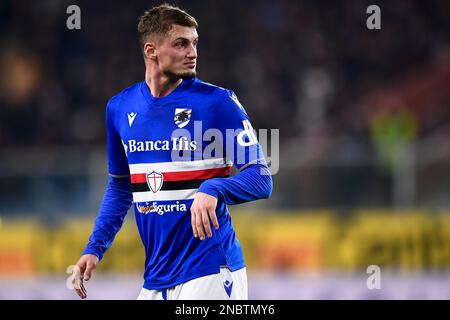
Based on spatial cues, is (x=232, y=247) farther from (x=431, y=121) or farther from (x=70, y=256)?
(x=431, y=121)

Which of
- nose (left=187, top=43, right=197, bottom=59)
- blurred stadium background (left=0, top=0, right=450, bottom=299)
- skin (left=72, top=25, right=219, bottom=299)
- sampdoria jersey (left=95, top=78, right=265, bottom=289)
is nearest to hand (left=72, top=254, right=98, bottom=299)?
skin (left=72, top=25, right=219, bottom=299)

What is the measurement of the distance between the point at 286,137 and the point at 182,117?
9.85 meters

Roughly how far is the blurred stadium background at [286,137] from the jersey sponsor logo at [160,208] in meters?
5.47

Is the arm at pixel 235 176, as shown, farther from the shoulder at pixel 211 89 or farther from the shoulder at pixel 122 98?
the shoulder at pixel 122 98

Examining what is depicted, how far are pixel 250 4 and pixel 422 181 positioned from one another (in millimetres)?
7524

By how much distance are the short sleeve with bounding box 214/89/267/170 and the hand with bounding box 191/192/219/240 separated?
40 centimetres

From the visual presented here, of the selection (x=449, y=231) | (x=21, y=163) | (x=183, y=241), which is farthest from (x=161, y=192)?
(x=21, y=163)

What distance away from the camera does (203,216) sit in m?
4.00

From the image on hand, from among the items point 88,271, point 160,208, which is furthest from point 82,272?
point 160,208

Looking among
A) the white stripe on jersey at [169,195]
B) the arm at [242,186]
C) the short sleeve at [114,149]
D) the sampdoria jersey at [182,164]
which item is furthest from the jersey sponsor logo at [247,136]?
the short sleeve at [114,149]

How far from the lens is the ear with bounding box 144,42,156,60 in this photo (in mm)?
4723

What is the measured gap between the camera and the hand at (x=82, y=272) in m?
4.62

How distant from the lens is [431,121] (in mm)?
14016

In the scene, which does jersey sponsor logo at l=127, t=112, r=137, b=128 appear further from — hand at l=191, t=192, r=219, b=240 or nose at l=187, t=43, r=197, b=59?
hand at l=191, t=192, r=219, b=240
